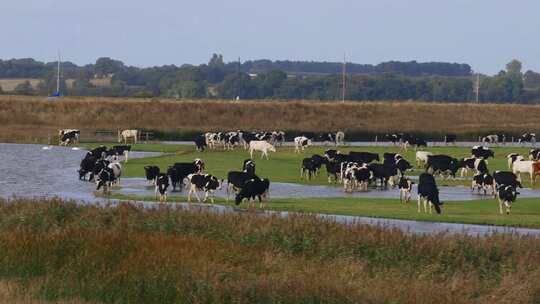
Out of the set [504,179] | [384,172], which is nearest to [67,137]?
[384,172]

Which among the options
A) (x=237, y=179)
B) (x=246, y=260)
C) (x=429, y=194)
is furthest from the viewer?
(x=237, y=179)

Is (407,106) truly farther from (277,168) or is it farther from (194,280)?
(194,280)

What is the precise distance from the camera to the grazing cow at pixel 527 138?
86812 millimetres

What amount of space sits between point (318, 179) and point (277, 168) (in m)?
5.06

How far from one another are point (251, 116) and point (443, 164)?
53954 mm

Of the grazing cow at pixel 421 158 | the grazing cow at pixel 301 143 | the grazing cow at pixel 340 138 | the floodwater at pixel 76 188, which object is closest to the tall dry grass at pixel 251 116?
the grazing cow at pixel 340 138

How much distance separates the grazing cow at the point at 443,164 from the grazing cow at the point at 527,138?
35645mm

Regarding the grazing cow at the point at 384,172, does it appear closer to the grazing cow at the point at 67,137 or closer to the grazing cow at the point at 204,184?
the grazing cow at the point at 204,184

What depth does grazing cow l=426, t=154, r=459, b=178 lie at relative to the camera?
51938 millimetres

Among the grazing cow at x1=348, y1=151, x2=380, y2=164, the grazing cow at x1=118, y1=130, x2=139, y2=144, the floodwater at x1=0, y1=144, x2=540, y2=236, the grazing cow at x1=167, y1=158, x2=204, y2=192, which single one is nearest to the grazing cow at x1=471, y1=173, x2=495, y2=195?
the floodwater at x1=0, y1=144, x2=540, y2=236

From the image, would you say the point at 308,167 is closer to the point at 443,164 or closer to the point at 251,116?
the point at 443,164

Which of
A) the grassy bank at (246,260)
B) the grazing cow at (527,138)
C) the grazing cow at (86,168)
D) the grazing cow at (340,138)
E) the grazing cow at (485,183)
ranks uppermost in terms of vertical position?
the grazing cow at (527,138)

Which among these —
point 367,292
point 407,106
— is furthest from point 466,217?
point 407,106

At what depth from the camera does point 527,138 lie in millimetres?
89750
